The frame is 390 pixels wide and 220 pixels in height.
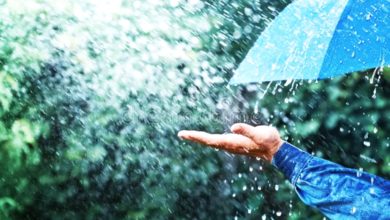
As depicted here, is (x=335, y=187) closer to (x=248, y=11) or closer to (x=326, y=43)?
(x=326, y=43)

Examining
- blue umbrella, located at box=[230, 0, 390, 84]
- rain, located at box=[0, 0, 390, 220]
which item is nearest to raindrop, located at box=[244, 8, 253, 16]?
rain, located at box=[0, 0, 390, 220]

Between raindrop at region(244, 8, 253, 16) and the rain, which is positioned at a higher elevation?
raindrop at region(244, 8, 253, 16)

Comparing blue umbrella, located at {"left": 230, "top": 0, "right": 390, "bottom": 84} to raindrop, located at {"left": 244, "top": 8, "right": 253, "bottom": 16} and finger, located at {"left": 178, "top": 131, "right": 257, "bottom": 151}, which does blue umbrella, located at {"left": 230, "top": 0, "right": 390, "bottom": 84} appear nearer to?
finger, located at {"left": 178, "top": 131, "right": 257, "bottom": 151}

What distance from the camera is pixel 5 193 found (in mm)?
3408

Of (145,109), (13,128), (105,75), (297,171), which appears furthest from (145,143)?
(297,171)

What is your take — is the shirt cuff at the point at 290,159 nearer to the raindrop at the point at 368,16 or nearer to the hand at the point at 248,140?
the hand at the point at 248,140

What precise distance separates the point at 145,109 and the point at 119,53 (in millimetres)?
361

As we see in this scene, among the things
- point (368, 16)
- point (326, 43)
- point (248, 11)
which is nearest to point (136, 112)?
point (248, 11)

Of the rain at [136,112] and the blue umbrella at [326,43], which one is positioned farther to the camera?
the rain at [136,112]

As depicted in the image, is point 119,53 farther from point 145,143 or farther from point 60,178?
point 60,178

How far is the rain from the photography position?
134 inches

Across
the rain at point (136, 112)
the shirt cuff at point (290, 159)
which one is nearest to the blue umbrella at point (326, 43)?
the shirt cuff at point (290, 159)

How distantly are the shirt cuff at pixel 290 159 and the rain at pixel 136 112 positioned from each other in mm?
1789

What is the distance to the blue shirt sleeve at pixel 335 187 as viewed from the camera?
140 centimetres
